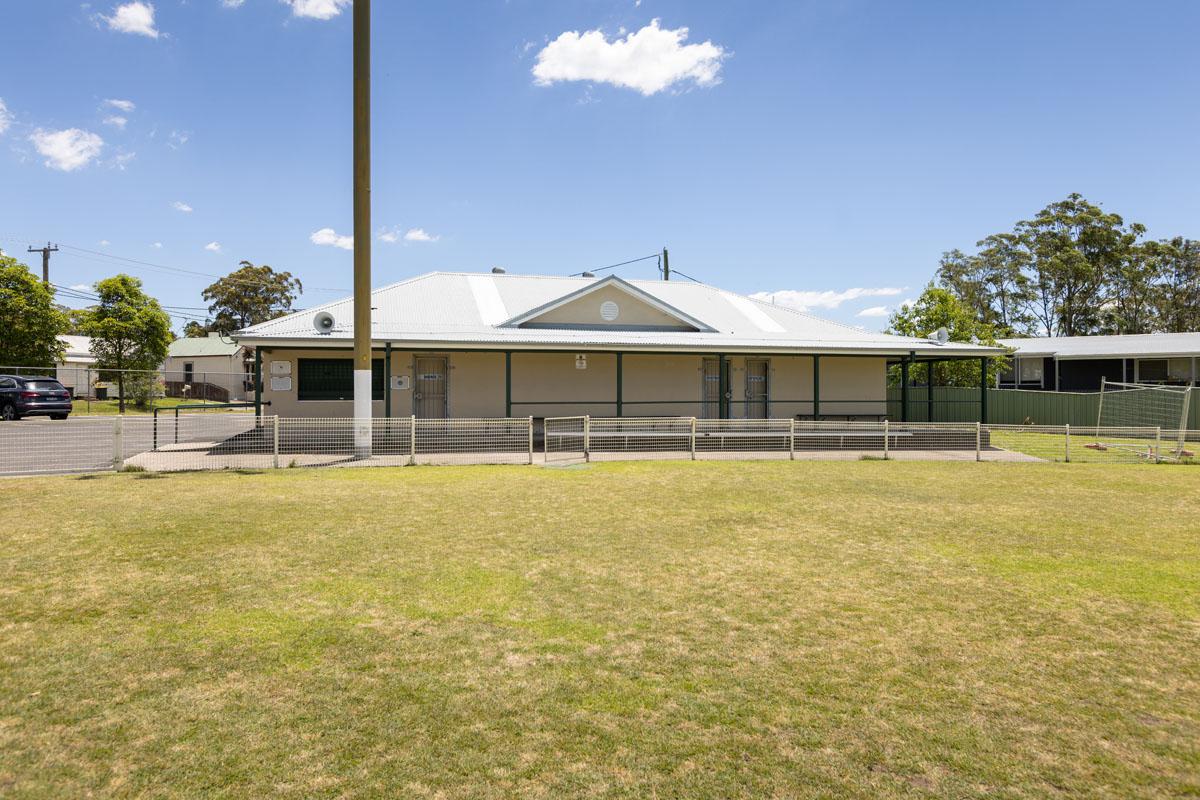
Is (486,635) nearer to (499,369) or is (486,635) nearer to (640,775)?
(640,775)

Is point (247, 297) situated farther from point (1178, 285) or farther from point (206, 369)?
point (1178, 285)

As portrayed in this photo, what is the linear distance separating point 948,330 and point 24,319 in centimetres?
4455

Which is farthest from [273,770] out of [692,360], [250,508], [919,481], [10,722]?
[692,360]

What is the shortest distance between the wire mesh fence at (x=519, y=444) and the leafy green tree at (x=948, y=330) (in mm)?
11797

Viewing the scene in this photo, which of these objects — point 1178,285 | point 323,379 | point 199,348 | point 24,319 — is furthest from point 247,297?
point 1178,285

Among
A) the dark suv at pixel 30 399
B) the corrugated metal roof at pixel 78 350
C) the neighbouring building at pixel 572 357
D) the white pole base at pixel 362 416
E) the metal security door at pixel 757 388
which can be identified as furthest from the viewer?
the corrugated metal roof at pixel 78 350

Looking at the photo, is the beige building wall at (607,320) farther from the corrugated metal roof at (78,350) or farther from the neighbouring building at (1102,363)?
the corrugated metal roof at (78,350)

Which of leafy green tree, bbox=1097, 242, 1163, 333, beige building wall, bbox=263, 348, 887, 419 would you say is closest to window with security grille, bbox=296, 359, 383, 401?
beige building wall, bbox=263, 348, 887, 419

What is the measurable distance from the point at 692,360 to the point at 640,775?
18.4 m

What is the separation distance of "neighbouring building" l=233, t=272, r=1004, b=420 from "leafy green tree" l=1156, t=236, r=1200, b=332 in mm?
43619

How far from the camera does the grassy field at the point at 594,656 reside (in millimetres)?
2992

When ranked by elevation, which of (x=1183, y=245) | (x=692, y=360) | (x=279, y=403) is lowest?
(x=279, y=403)

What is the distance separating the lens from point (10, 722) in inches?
131

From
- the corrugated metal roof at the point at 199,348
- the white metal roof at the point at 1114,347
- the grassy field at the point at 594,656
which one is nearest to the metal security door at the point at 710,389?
the grassy field at the point at 594,656
